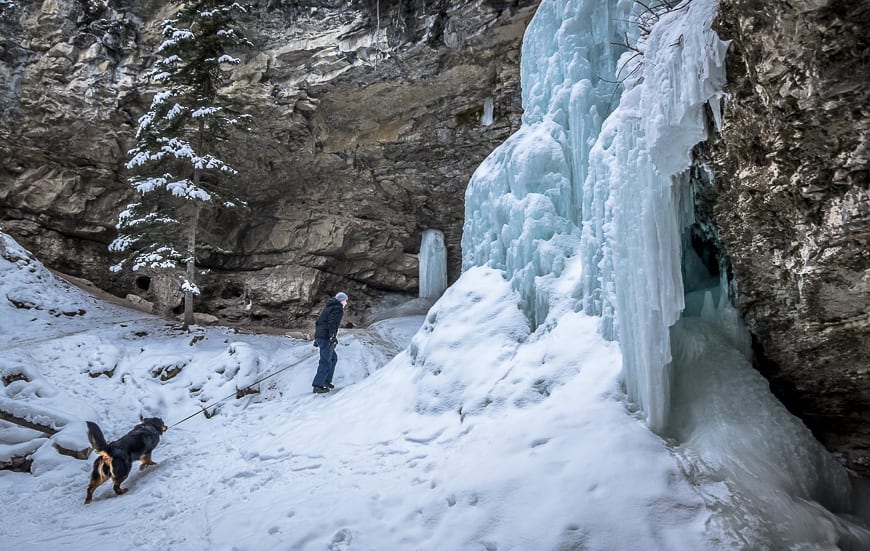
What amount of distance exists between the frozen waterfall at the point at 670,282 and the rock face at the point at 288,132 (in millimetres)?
5941

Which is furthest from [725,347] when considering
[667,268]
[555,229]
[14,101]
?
[14,101]

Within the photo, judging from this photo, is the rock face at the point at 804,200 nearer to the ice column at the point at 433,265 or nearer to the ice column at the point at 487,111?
the ice column at the point at 487,111

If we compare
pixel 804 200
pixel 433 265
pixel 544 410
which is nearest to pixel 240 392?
pixel 544 410

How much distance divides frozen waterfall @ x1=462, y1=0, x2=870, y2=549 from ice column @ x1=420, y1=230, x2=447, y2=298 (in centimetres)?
942

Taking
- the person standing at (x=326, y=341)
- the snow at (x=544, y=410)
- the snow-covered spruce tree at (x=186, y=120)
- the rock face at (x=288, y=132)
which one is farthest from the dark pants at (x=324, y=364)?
the rock face at (x=288, y=132)

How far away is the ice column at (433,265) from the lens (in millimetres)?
15927

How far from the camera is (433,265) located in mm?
16078

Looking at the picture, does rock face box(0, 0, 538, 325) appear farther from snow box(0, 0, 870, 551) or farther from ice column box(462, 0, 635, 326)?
snow box(0, 0, 870, 551)

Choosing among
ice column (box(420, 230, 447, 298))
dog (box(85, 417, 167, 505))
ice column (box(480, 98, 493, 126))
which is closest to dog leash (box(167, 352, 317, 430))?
dog (box(85, 417, 167, 505))

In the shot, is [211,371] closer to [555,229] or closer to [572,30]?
[555,229]

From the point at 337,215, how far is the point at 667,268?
13.4 meters

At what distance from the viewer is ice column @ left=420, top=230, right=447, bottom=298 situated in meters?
15.9

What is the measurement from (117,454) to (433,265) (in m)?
11.7

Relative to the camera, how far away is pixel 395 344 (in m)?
12.1
